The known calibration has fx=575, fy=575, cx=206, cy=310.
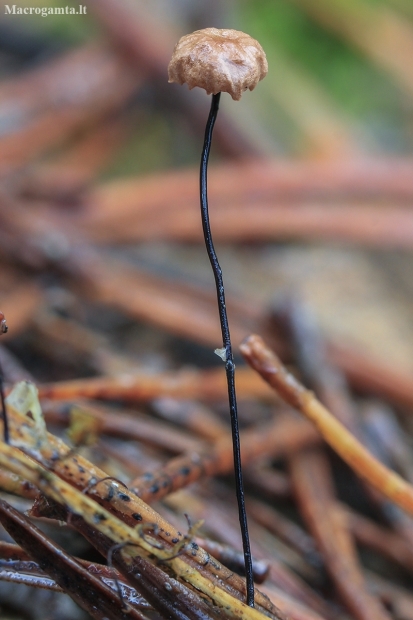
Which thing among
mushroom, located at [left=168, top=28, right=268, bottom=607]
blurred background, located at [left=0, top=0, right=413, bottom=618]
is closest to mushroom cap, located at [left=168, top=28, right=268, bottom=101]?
mushroom, located at [left=168, top=28, right=268, bottom=607]

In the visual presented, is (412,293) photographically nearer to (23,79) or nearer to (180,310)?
(180,310)

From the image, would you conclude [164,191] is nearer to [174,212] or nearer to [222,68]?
[174,212]

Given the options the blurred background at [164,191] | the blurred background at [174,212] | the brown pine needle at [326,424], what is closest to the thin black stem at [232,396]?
the brown pine needle at [326,424]

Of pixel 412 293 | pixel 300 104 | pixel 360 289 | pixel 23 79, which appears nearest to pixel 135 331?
pixel 360 289

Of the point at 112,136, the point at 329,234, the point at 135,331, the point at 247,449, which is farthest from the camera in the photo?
the point at 112,136

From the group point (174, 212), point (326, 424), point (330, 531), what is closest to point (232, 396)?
point (326, 424)

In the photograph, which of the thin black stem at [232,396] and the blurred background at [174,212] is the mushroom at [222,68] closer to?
the thin black stem at [232,396]
